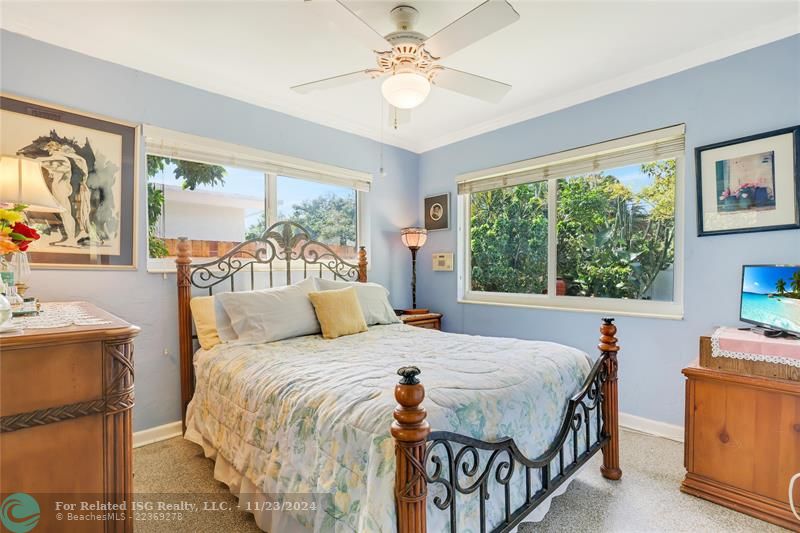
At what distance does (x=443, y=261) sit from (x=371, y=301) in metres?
1.25

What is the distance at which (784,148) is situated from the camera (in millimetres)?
2158

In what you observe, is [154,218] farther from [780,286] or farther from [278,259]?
[780,286]

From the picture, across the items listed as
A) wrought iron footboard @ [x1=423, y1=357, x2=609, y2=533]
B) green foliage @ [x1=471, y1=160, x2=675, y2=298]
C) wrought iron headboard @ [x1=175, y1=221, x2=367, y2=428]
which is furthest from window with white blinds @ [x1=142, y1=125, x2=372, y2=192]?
wrought iron footboard @ [x1=423, y1=357, x2=609, y2=533]

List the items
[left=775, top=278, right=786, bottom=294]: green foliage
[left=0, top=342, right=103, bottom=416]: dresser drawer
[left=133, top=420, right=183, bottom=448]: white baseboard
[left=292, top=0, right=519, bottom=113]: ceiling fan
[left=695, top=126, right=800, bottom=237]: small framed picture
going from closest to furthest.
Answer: [left=0, top=342, right=103, bottom=416]: dresser drawer, [left=292, top=0, right=519, bottom=113]: ceiling fan, [left=775, top=278, right=786, bottom=294]: green foliage, [left=695, top=126, right=800, bottom=237]: small framed picture, [left=133, top=420, right=183, bottom=448]: white baseboard

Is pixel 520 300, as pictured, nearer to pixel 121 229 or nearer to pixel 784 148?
pixel 784 148

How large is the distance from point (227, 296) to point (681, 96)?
327 centimetres

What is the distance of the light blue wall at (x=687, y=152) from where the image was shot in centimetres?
222

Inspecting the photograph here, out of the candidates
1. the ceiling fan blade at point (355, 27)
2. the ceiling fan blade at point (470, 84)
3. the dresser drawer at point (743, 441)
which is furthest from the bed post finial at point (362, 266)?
the dresser drawer at point (743, 441)

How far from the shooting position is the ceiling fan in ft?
5.17

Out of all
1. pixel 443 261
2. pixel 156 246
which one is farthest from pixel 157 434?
pixel 443 261

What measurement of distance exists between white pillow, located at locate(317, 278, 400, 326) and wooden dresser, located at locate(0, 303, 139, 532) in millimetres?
1859

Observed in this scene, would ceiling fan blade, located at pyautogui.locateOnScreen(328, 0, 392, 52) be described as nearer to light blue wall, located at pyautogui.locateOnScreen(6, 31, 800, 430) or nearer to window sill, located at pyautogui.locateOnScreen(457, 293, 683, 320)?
light blue wall, located at pyautogui.locateOnScreen(6, 31, 800, 430)

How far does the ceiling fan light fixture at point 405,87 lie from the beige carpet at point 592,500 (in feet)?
6.66

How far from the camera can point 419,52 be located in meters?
1.88
